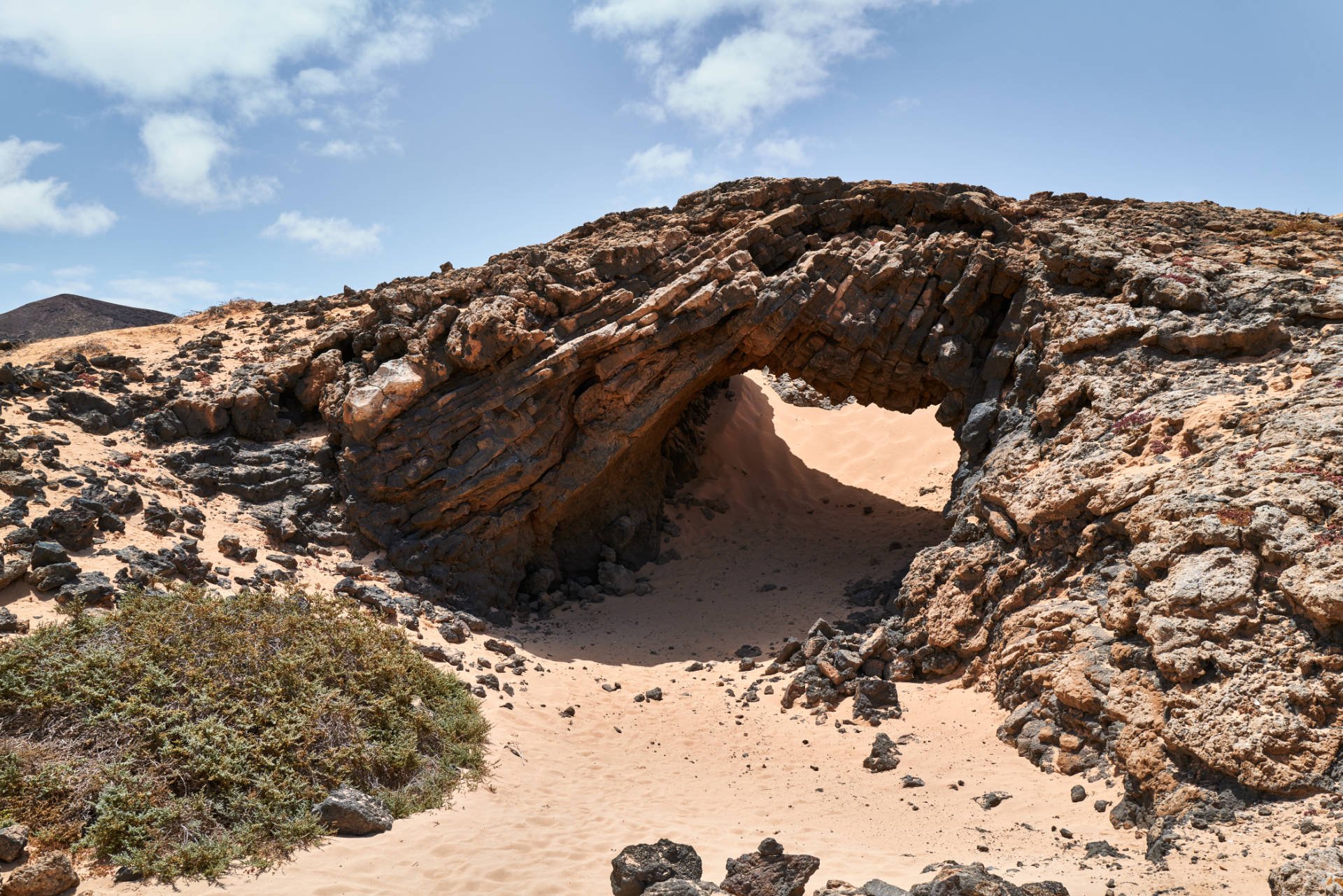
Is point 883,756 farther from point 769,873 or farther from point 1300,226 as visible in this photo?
point 1300,226

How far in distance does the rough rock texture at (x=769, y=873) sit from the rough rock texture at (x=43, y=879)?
201 inches

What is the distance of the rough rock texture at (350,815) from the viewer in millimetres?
7449

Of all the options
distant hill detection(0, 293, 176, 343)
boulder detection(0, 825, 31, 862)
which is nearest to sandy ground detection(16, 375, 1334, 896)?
boulder detection(0, 825, 31, 862)

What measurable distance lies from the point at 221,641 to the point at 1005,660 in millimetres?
9742

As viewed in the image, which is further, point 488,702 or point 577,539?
point 577,539

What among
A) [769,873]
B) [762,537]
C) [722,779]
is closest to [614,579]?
[762,537]

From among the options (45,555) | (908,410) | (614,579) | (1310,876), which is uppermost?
(908,410)

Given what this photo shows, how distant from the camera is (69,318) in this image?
3528cm

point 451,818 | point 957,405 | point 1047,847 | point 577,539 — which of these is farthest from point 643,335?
point 1047,847

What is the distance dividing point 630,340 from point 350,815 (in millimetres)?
9917

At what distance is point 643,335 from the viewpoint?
49.9 feet

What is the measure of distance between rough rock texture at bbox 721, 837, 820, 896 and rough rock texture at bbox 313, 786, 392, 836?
3.47 meters

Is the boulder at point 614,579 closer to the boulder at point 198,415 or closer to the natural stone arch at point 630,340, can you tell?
the natural stone arch at point 630,340

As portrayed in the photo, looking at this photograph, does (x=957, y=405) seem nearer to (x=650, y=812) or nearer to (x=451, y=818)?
(x=650, y=812)
